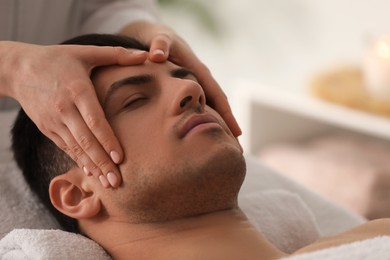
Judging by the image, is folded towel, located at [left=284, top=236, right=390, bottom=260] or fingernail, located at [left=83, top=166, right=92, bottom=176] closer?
folded towel, located at [left=284, top=236, right=390, bottom=260]

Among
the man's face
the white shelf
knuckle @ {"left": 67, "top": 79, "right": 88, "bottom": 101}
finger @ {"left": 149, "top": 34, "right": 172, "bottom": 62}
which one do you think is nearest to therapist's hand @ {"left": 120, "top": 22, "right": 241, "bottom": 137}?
finger @ {"left": 149, "top": 34, "right": 172, "bottom": 62}

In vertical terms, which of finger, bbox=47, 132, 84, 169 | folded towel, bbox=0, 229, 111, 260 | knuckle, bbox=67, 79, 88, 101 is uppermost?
knuckle, bbox=67, 79, 88, 101

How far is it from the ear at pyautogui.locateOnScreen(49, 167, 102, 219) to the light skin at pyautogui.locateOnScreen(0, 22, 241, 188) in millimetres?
43

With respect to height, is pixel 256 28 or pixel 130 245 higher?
pixel 130 245

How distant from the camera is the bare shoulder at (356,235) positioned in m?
1.37

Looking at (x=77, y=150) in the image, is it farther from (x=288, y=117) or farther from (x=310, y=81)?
(x=288, y=117)

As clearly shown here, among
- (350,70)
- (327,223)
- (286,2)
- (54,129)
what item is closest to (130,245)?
(54,129)

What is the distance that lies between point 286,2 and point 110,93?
219 cm

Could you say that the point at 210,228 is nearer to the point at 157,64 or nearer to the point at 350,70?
the point at 157,64

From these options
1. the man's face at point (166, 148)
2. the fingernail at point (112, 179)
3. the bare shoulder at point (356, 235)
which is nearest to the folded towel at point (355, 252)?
the bare shoulder at point (356, 235)

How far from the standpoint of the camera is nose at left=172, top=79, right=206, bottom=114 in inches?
56.3

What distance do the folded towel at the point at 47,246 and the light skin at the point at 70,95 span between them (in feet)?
0.42

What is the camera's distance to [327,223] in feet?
6.06

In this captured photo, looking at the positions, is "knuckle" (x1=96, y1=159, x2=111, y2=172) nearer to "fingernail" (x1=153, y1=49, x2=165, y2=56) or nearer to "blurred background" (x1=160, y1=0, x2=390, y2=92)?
"fingernail" (x1=153, y1=49, x2=165, y2=56)
